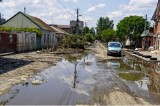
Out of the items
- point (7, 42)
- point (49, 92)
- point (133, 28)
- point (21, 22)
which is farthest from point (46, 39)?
point (49, 92)

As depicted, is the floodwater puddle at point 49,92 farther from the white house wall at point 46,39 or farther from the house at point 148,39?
the house at point 148,39

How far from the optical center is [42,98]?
428 inches

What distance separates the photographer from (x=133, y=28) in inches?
3004

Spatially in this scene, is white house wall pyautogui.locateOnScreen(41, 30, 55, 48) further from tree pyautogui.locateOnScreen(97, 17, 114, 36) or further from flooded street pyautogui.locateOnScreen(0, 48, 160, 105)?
tree pyautogui.locateOnScreen(97, 17, 114, 36)

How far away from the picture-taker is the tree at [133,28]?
248 ft

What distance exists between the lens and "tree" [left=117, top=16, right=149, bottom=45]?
75500 millimetres

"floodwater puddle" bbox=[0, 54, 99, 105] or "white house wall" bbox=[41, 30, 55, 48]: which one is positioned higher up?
"white house wall" bbox=[41, 30, 55, 48]

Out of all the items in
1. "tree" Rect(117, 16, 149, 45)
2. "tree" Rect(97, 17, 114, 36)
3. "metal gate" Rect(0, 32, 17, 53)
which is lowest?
"metal gate" Rect(0, 32, 17, 53)

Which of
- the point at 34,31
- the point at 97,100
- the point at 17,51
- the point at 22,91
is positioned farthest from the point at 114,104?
the point at 34,31

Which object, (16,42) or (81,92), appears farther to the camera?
(16,42)

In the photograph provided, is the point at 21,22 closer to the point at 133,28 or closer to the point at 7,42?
the point at 7,42

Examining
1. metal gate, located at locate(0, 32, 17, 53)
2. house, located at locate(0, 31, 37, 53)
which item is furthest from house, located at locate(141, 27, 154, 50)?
metal gate, located at locate(0, 32, 17, 53)

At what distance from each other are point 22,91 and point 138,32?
65.7 meters

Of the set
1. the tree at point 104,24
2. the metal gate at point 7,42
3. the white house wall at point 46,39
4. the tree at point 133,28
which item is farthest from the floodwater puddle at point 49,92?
the tree at point 104,24
